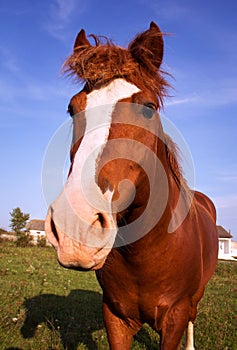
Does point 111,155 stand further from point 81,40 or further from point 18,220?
point 18,220

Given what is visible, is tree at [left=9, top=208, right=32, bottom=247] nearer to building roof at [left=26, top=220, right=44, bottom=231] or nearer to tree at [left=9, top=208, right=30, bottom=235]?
tree at [left=9, top=208, right=30, bottom=235]

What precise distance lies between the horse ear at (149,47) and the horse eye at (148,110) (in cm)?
41

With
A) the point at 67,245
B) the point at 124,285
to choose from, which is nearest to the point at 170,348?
the point at 124,285

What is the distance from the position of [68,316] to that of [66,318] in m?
0.10

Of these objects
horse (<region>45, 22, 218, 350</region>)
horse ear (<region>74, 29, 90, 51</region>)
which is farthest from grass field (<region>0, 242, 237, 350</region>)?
horse ear (<region>74, 29, 90, 51</region>)

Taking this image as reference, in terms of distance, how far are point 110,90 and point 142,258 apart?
139 centimetres

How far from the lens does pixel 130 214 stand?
2627 mm

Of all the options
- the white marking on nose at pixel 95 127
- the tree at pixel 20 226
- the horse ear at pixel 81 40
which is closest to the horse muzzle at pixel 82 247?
the white marking on nose at pixel 95 127

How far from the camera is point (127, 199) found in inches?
83.4

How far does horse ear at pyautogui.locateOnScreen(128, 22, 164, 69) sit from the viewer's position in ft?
8.45

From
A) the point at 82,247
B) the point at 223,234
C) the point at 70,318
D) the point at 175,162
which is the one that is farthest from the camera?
the point at 223,234

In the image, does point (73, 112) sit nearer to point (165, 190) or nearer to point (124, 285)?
point (165, 190)

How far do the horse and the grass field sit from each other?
74.2 inches

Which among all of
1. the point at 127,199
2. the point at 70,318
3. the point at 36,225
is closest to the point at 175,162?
the point at 127,199
